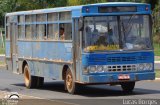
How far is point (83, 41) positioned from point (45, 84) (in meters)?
7.41

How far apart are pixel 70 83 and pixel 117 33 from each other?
7.75 ft

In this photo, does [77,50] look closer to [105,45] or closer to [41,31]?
[105,45]

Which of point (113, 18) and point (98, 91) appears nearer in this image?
point (113, 18)

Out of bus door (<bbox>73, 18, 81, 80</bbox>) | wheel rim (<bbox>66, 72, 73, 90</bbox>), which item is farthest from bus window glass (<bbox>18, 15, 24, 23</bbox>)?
bus door (<bbox>73, 18, 81, 80</bbox>)

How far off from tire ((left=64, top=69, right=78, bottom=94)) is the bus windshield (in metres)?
1.39

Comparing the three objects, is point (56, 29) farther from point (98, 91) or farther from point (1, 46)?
point (1, 46)

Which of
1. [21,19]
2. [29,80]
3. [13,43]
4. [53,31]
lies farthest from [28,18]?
[53,31]

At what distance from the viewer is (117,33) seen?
1909cm

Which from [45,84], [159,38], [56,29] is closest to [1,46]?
[159,38]

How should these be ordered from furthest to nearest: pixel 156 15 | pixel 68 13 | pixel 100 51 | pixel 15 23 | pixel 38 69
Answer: pixel 156 15 < pixel 15 23 < pixel 38 69 < pixel 68 13 < pixel 100 51

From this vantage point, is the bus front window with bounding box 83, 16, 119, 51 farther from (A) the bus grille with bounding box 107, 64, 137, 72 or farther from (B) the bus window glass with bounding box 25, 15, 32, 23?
(B) the bus window glass with bounding box 25, 15, 32, 23

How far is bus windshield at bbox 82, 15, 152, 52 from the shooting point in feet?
62.0

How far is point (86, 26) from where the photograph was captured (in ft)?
62.0

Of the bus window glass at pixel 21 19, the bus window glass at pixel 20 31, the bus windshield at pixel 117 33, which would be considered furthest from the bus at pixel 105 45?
the bus window glass at pixel 20 31
